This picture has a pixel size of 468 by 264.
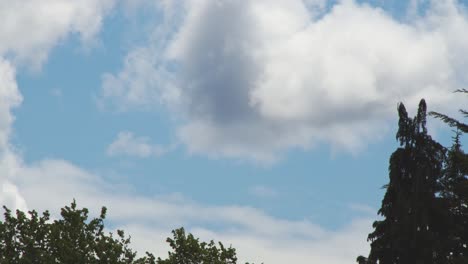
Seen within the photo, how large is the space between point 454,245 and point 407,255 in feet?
6.56

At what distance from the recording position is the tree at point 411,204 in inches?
1086

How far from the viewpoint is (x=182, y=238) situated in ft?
120

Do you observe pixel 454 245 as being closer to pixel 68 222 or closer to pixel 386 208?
pixel 386 208

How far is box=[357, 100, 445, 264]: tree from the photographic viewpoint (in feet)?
90.5

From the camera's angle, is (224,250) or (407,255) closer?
(407,255)

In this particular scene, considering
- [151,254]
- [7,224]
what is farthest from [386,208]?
[7,224]

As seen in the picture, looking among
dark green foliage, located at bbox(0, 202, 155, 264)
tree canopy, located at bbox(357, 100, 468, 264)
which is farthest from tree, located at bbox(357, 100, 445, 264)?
dark green foliage, located at bbox(0, 202, 155, 264)

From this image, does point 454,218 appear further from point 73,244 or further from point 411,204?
point 73,244

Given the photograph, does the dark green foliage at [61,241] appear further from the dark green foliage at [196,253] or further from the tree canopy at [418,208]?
the tree canopy at [418,208]

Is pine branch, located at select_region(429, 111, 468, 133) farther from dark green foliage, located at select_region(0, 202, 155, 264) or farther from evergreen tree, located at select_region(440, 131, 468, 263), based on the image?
dark green foliage, located at select_region(0, 202, 155, 264)

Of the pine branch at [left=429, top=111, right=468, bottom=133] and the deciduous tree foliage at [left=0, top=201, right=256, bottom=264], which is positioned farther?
the deciduous tree foliage at [left=0, top=201, right=256, bottom=264]

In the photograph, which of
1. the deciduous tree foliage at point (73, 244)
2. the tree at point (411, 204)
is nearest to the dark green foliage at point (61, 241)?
the deciduous tree foliage at point (73, 244)

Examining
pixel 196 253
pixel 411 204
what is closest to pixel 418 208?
pixel 411 204

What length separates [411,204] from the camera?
27.8 metres
